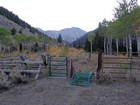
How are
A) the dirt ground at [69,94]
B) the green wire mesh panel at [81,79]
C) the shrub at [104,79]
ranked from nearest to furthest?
the dirt ground at [69,94]
the green wire mesh panel at [81,79]
the shrub at [104,79]

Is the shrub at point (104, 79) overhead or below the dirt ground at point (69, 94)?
overhead

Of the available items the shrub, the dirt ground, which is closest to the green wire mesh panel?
the dirt ground

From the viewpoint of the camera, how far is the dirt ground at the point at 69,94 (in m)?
10.8

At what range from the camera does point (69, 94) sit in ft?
39.6

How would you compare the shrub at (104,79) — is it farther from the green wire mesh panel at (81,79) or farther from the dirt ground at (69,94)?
the green wire mesh panel at (81,79)

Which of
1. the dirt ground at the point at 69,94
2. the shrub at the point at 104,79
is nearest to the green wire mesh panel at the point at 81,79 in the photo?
the dirt ground at the point at 69,94

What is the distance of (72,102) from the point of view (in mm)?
10617

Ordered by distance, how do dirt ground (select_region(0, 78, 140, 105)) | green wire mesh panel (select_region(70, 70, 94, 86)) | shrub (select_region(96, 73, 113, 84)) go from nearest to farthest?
dirt ground (select_region(0, 78, 140, 105)), green wire mesh panel (select_region(70, 70, 94, 86)), shrub (select_region(96, 73, 113, 84))

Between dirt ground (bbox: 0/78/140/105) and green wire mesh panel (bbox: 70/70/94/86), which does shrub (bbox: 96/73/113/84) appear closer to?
dirt ground (bbox: 0/78/140/105)

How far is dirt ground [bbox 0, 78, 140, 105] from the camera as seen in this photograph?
1077cm

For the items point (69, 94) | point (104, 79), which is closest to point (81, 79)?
point (104, 79)

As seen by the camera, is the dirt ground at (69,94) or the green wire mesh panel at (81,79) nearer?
the dirt ground at (69,94)

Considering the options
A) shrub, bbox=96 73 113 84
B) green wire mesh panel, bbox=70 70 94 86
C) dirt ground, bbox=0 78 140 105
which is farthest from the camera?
shrub, bbox=96 73 113 84

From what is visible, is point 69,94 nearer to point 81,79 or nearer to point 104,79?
point 81,79
